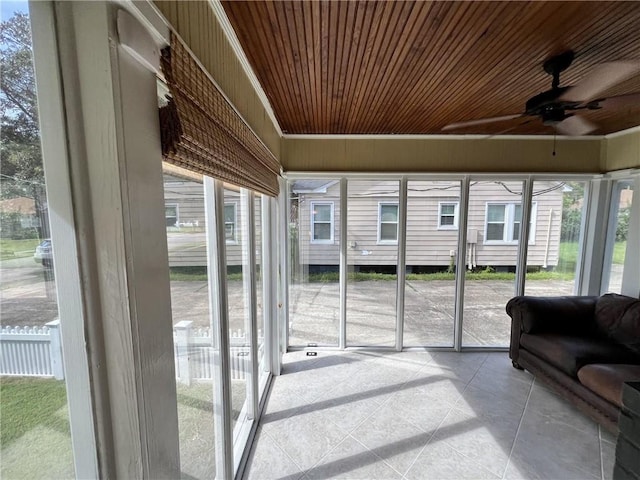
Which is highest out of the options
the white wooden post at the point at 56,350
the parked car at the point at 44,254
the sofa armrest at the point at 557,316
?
the parked car at the point at 44,254

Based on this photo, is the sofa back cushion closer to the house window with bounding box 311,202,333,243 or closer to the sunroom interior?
the sunroom interior

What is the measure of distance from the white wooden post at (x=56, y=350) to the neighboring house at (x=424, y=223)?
286 centimetres

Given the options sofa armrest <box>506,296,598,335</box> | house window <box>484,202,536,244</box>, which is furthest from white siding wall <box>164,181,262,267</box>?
house window <box>484,202,536,244</box>

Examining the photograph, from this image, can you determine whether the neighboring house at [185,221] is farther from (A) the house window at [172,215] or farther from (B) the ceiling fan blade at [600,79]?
(B) the ceiling fan blade at [600,79]

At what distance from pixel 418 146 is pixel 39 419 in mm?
3636

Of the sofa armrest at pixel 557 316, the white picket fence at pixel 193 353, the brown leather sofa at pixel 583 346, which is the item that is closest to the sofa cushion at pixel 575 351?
the brown leather sofa at pixel 583 346

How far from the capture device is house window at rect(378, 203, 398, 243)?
11.4 feet

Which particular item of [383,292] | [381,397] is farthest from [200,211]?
[383,292]

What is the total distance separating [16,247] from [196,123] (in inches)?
21.7

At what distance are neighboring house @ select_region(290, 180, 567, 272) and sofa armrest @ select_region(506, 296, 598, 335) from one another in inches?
26.3

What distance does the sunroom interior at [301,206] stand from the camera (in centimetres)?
60

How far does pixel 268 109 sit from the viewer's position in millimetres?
A: 2393

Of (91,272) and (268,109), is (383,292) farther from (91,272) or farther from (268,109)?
(91,272)

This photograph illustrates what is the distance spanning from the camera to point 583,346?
8.25 ft
